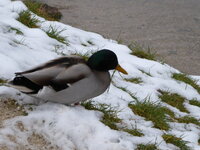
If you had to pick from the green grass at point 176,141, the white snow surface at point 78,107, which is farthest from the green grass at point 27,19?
the green grass at point 176,141

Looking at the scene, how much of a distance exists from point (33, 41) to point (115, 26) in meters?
6.46

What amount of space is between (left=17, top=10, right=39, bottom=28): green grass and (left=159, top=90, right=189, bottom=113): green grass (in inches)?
92.6

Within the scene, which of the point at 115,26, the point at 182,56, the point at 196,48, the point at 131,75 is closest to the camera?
the point at 131,75

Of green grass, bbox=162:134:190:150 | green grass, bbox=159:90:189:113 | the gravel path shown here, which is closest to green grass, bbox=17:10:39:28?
green grass, bbox=159:90:189:113

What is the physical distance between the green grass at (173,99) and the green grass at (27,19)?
2.35 meters

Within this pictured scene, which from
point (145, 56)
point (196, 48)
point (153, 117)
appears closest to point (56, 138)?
point (153, 117)

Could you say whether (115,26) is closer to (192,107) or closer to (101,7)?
(101,7)

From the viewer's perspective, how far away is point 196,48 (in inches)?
427

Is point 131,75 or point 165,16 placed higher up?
point 131,75

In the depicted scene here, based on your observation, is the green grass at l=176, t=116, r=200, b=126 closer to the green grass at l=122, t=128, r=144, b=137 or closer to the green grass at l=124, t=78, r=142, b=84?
the green grass at l=124, t=78, r=142, b=84

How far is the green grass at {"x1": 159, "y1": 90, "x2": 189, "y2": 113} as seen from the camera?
19.0 feet

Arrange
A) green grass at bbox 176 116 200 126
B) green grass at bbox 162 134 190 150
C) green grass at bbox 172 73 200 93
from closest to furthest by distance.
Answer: green grass at bbox 162 134 190 150 < green grass at bbox 176 116 200 126 < green grass at bbox 172 73 200 93

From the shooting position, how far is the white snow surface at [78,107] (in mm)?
3648

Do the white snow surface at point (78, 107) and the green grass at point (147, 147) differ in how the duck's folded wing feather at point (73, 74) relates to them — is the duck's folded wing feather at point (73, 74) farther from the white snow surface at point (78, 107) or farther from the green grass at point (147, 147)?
the green grass at point (147, 147)
